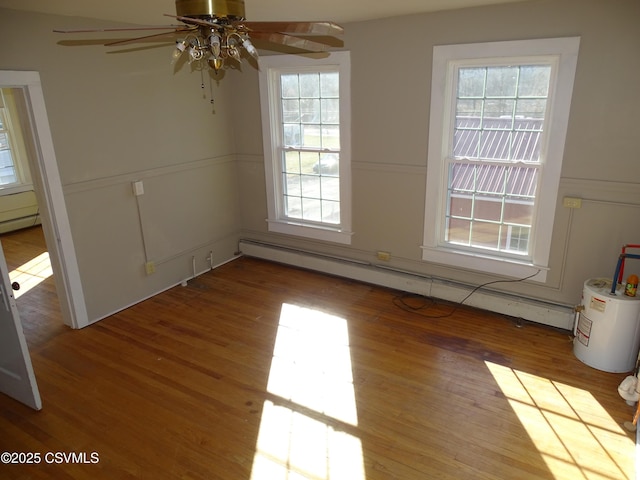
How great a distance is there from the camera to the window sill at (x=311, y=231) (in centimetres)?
484

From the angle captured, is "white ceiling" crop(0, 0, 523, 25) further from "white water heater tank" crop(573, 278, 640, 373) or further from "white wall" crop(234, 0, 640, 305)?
"white water heater tank" crop(573, 278, 640, 373)

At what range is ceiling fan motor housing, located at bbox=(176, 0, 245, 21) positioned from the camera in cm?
147

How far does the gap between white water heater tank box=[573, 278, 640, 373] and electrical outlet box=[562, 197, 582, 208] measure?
0.62m

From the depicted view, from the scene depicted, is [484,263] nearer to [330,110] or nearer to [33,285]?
[330,110]

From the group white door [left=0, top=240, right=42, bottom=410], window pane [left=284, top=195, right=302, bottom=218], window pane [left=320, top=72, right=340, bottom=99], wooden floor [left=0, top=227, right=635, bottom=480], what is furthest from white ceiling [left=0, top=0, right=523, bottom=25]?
wooden floor [left=0, top=227, right=635, bottom=480]

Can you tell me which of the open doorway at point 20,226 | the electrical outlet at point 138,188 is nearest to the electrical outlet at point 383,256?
the electrical outlet at point 138,188

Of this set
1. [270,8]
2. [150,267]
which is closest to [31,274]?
[150,267]

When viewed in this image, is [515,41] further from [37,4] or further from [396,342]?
[37,4]

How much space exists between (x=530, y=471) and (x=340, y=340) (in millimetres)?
1691

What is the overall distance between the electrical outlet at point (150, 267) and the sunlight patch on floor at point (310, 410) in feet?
5.09

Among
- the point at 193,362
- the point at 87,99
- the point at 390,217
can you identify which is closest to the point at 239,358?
the point at 193,362

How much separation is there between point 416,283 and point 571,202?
61.5 inches

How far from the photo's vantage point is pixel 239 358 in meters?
3.52

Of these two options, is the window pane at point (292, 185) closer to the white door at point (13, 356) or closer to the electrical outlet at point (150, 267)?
the electrical outlet at point (150, 267)
